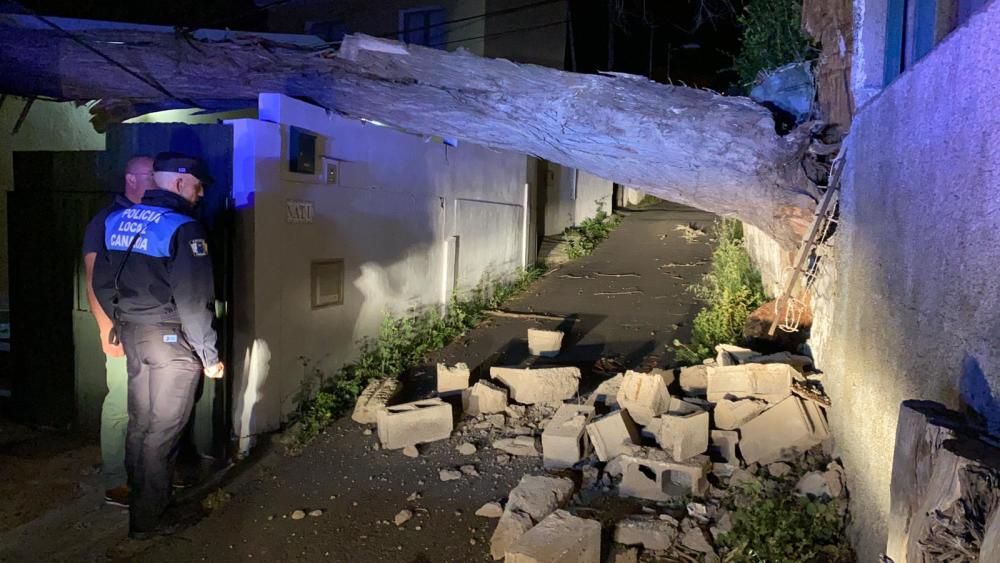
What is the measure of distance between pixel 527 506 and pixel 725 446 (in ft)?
4.70

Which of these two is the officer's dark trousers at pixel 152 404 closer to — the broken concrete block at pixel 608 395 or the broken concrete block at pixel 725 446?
the broken concrete block at pixel 608 395

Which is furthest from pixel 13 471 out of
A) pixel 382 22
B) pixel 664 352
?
pixel 382 22

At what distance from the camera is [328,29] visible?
43.5ft

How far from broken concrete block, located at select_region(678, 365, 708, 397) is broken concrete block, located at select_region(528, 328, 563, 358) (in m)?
1.96

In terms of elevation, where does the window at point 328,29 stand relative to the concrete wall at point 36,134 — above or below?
above

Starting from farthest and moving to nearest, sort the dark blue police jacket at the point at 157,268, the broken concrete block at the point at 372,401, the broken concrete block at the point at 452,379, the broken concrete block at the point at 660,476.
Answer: the broken concrete block at the point at 452,379 < the broken concrete block at the point at 372,401 < the broken concrete block at the point at 660,476 < the dark blue police jacket at the point at 157,268

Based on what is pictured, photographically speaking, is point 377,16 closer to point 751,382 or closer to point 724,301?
point 724,301

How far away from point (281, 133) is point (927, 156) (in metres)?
4.15

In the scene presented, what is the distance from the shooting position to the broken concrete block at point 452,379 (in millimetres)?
5633

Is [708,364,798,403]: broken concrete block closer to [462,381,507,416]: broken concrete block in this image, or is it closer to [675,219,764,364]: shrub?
[675,219,764,364]: shrub

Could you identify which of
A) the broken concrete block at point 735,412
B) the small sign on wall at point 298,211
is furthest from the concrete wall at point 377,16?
the broken concrete block at point 735,412

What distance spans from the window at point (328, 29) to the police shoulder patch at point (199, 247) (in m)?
10.3

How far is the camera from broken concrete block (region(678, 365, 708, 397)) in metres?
5.08

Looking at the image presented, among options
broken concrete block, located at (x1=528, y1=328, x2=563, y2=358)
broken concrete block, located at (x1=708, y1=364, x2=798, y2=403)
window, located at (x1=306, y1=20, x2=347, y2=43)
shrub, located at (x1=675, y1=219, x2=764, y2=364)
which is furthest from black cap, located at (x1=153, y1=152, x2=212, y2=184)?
window, located at (x1=306, y1=20, x2=347, y2=43)
